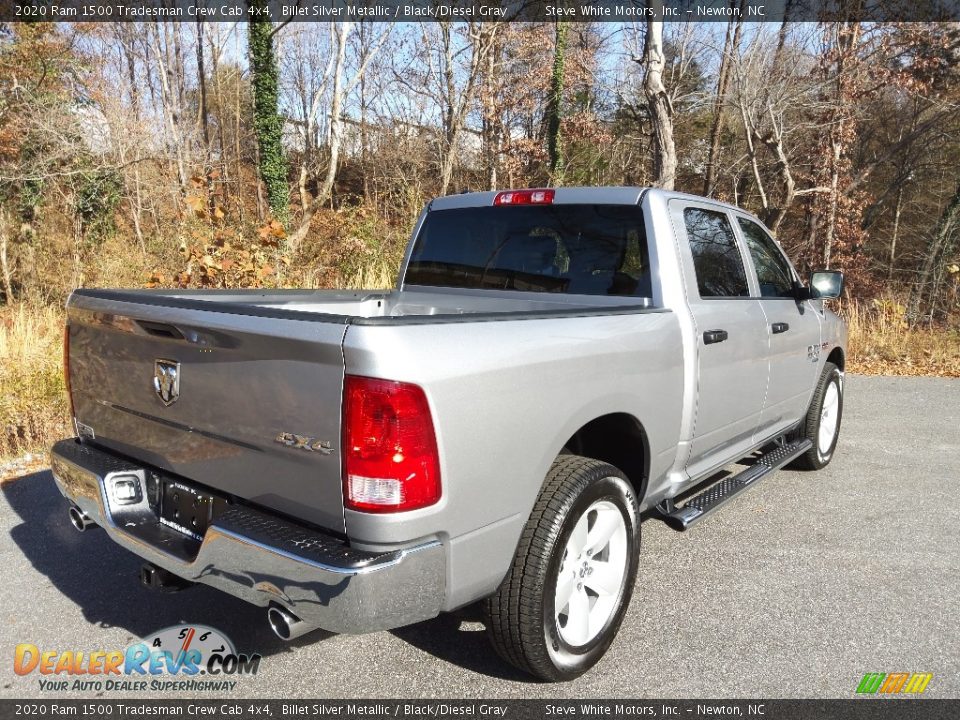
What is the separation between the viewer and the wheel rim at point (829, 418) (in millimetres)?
5200

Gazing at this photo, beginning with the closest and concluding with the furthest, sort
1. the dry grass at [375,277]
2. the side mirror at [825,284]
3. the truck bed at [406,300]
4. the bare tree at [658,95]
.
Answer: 1. the truck bed at [406,300]
2. the side mirror at [825,284]
3. the dry grass at [375,277]
4. the bare tree at [658,95]

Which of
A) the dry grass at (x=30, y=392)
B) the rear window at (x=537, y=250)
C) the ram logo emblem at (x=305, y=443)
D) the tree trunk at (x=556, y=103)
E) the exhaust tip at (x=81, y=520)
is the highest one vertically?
the tree trunk at (x=556, y=103)

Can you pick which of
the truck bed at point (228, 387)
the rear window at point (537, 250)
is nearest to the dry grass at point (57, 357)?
the truck bed at point (228, 387)

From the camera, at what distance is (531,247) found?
144 inches

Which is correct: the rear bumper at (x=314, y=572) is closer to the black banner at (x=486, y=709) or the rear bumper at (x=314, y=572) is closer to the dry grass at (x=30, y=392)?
the black banner at (x=486, y=709)

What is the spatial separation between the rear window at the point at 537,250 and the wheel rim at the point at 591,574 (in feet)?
3.82

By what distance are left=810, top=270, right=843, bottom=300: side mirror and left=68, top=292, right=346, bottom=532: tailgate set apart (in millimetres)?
3756

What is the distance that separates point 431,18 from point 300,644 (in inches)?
862

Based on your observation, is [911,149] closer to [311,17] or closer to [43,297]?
[311,17]

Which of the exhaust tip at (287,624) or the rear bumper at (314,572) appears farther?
the exhaust tip at (287,624)

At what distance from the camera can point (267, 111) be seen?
18.0m

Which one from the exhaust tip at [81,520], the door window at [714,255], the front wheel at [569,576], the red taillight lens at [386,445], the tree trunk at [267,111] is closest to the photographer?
the red taillight lens at [386,445]

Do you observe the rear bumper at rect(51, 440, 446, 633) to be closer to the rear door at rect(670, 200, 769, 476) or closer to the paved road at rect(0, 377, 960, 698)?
the paved road at rect(0, 377, 960, 698)

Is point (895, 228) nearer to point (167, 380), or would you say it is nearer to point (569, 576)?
point (569, 576)
